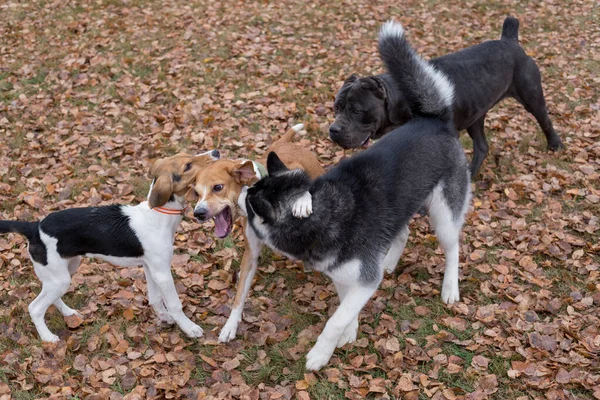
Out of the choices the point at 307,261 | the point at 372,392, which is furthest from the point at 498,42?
the point at 372,392

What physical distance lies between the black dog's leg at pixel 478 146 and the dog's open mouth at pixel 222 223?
372cm

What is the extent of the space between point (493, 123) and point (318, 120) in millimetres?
2507

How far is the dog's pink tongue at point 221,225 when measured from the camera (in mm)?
4129

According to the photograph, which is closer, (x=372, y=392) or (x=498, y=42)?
Answer: (x=372, y=392)

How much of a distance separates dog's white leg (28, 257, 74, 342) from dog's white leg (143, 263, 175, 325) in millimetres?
626

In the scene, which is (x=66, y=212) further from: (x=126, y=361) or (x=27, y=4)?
(x=27, y=4)

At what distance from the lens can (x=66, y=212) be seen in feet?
14.0

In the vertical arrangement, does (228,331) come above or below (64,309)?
below

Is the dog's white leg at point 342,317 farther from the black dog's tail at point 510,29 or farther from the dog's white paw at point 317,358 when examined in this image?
the black dog's tail at point 510,29

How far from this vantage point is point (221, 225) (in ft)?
13.6

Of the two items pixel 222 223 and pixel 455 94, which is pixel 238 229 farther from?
pixel 455 94

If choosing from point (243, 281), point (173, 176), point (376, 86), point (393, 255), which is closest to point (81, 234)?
point (173, 176)

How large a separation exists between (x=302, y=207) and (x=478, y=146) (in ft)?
12.5

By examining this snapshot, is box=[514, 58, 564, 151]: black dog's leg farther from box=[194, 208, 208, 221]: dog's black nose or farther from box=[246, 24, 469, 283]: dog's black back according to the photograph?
box=[194, 208, 208, 221]: dog's black nose
